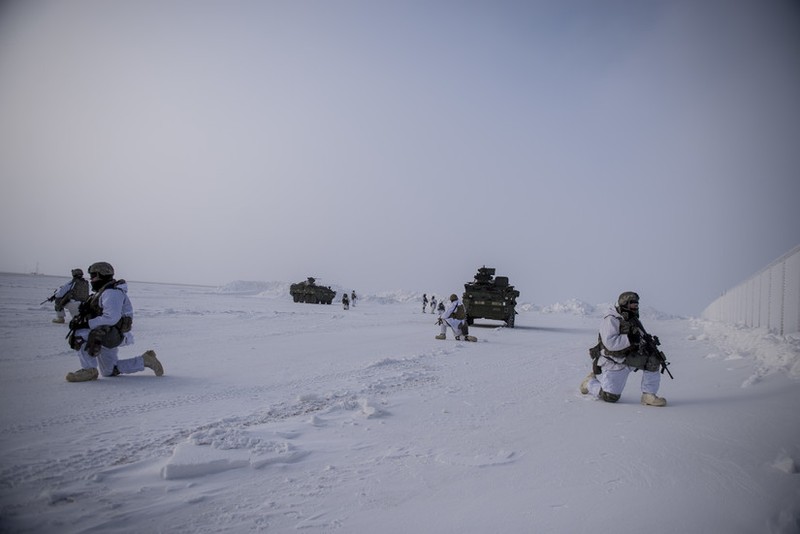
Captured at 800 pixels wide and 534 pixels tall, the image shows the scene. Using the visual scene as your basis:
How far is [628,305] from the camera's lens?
17.7 feet

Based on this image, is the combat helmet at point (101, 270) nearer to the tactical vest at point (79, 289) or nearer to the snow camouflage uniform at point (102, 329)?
the snow camouflage uniform at point (102, 329)

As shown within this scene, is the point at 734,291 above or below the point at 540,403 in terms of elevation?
above

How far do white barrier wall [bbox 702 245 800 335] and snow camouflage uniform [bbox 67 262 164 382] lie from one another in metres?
15.7

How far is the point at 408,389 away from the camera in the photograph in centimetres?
596

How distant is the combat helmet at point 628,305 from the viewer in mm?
5371

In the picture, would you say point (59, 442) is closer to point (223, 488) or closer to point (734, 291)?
point (223, 488)

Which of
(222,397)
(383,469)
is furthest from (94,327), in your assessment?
(383,469)

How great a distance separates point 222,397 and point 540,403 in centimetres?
401

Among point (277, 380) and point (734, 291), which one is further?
point (734, 291)

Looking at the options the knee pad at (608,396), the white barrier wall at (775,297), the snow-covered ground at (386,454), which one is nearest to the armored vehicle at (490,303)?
the white barrier wall at (775,297)

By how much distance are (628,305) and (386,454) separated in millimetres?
3801

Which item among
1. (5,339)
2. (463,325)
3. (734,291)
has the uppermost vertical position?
(734,291)

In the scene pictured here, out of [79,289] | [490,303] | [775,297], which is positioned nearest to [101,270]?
[79,289]

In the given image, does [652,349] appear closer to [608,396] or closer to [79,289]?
[608,396]
